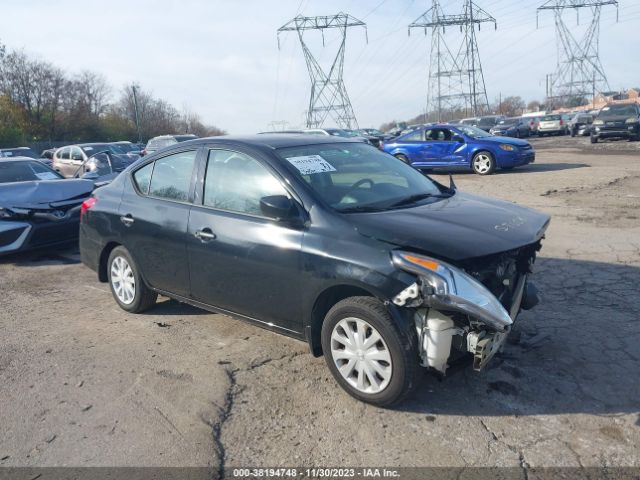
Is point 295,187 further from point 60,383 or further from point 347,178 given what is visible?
point 60,383

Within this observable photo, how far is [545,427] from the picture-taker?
10.4ft

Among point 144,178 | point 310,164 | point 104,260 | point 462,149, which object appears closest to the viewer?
point 310,164

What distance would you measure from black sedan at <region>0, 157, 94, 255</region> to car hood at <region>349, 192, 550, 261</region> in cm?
559

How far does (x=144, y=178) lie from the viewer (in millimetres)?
5172

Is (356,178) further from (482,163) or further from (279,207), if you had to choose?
(482,163)

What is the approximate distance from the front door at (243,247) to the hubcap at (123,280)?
1007mm

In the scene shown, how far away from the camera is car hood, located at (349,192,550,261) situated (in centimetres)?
330

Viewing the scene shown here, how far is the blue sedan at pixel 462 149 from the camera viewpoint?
16.1 metres

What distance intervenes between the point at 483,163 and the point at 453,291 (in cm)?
1410

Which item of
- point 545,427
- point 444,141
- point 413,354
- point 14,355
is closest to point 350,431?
point 413,354

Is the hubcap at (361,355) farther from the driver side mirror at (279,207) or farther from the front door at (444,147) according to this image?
the front door at (444,147)

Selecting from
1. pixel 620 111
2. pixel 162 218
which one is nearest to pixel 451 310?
pixel 162 218

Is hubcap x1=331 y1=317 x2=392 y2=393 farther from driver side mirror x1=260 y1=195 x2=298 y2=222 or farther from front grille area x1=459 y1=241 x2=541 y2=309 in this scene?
driver side mirror x1=260 y1=195 x2=298 y2=222

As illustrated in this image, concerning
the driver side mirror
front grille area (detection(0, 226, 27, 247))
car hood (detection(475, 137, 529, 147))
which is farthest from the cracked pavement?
car hood (detection(475, 137, 529, 147))
